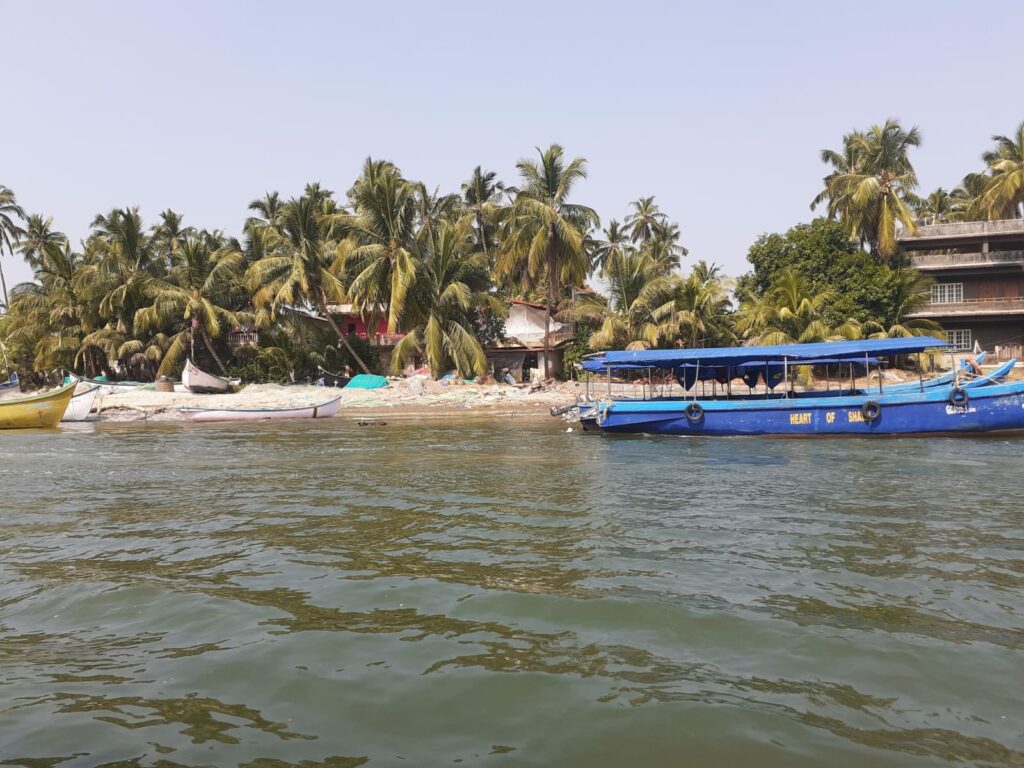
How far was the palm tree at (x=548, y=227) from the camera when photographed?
118ft

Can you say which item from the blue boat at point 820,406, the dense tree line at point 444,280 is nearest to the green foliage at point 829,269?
the dense tree line at point 444,280

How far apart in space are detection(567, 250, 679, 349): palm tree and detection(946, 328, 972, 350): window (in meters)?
16.3

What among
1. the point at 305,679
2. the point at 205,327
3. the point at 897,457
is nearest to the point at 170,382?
the point at 205,327

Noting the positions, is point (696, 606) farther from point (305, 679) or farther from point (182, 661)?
point (182, 661)

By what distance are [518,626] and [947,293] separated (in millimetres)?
40971

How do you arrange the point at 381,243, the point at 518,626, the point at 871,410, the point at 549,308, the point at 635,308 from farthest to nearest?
the point at 549,308 → the point at 381,243 → the point at 635,308 → the point at 871,410 → the point at 518,626

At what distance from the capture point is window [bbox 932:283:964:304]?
38.3m

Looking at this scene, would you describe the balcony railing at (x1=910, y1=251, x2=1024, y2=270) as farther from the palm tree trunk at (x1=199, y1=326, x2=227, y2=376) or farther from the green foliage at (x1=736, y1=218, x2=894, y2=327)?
the palm tree trunk at (x1=199, y1=326, x2=227, y2=376)

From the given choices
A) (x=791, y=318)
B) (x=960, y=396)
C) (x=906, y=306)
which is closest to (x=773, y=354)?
(x=960, y=396)

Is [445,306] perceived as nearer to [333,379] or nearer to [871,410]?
[333,379]

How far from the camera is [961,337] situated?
38.5 metres

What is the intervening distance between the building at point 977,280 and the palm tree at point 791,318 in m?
8.62

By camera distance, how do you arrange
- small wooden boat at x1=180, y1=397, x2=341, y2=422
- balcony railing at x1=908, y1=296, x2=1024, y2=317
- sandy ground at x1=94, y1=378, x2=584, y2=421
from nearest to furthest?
small wooden boat at x1=180, y1=397, x2=341, y2=422, sandy ground at x1=94, y1=378, x2=584, y2=421, balcony railing at x1=908, y1=296, x2=1024, y2=317

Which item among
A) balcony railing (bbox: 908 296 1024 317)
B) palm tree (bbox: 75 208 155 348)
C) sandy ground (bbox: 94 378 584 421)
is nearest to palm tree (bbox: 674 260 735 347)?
sandy ground (bbox: 94 378 584 421)
